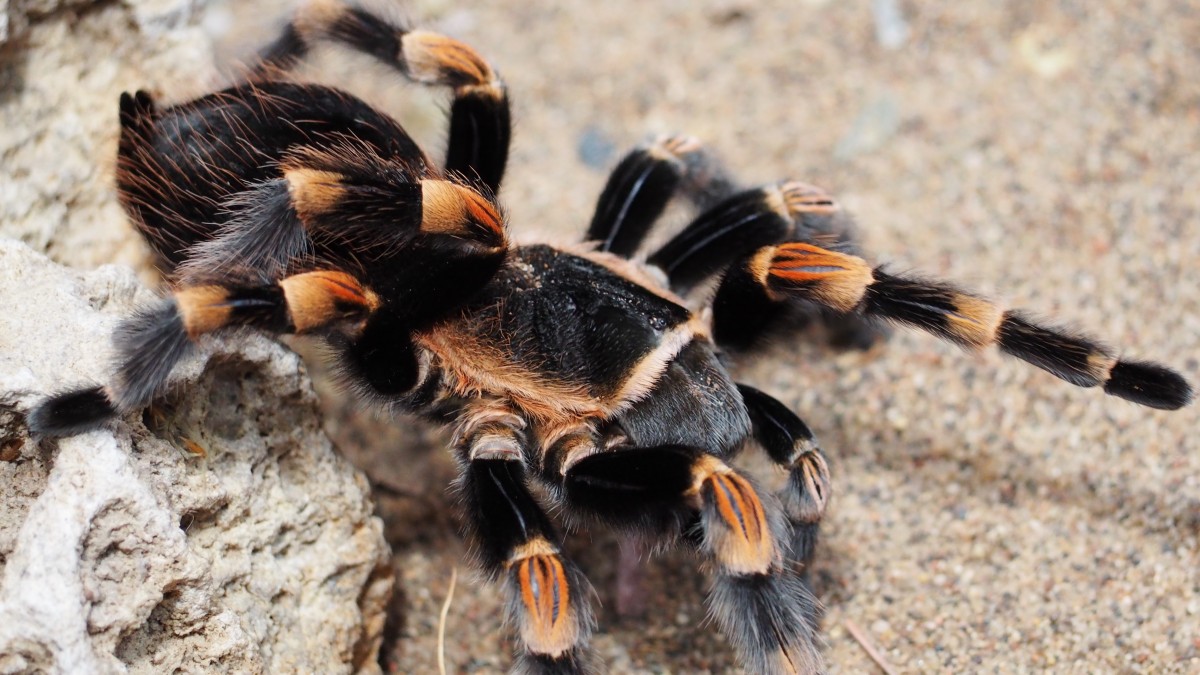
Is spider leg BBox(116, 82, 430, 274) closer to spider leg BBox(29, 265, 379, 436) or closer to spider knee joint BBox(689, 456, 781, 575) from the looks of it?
spider leg BBox(29, 265, 379, 436)

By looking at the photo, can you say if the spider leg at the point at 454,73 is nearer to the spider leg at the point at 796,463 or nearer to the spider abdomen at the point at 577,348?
the spider abdomen at the point at 577,348

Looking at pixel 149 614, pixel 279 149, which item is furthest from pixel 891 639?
pixel 279 149

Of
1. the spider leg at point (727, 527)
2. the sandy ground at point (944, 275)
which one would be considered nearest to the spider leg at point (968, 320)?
the sandy ground at point (944, 275)

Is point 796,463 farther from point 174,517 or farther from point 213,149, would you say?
point 213,149

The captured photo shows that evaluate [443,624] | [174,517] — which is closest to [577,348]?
[443,624]

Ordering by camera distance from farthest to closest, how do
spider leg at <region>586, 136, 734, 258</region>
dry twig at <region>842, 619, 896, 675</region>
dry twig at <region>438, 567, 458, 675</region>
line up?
1. spider leg at <region>586, 136, 734, 258</region>
2. dry twig at <region>438, 567, 458, 675</region>
3. dry twig at <region>842, 619, 896, 675</region>

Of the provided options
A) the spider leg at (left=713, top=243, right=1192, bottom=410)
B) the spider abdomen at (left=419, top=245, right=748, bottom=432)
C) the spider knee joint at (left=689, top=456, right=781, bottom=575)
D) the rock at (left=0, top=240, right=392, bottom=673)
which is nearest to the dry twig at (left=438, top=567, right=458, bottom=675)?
the rock at (left=0, top=240, right=392, bottom=673)
